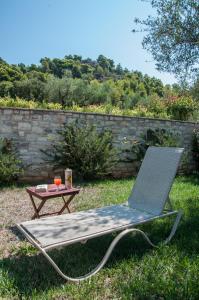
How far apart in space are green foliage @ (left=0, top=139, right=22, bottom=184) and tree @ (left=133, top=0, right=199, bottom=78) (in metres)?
3.95

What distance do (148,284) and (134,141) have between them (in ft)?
20.9

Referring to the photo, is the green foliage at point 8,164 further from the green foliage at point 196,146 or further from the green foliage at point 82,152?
the green foliage at point 196,146

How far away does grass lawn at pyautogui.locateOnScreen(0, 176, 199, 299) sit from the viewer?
89.7 inches

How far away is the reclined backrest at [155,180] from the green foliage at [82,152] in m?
3.24

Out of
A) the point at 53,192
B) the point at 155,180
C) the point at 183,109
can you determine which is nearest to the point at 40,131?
the point at 53,192

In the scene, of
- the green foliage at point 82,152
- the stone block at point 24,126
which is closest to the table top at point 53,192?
the green foliage at point 82,152

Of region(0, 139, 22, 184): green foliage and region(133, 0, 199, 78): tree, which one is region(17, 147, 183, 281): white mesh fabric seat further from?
region(0, 139, 22, 184): green foliage

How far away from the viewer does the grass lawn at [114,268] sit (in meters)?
2.28

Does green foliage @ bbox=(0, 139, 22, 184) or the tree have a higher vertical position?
the tree

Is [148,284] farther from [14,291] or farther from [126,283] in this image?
[14,291]

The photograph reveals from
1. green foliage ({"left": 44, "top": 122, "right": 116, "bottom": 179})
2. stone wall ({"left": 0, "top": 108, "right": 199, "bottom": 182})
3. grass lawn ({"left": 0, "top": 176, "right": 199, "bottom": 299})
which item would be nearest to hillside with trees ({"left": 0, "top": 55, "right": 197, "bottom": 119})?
stone wall ({"left": 0, "top": 108, "right": 199, "bottom": 182})

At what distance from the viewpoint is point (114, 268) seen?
8.87 ft

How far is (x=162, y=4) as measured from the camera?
5789 mm

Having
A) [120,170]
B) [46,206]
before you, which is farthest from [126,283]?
[120,170]
